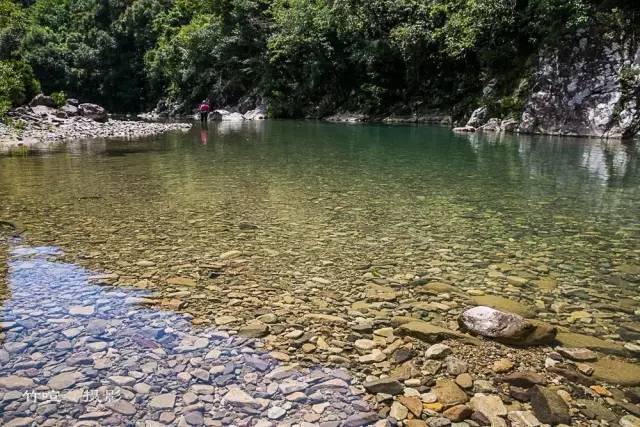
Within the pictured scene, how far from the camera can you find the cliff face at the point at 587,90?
24031 millimetres

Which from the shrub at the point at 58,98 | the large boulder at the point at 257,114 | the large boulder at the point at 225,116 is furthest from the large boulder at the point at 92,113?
the large boulder at the point at 257,114

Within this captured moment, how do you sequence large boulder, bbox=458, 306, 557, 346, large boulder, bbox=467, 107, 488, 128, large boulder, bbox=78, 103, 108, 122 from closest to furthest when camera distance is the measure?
1. large boulder, bbox=458, 306, 557, 346
2. large boulder, bbox=467, 107, 488, 128
3. large boulder, bbox=78, 103, 108, 122

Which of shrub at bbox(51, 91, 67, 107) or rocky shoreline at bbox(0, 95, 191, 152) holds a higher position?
shrub at bbox(51, 91, 67, 107)

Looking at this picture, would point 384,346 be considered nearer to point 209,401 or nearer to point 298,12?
point 209,401

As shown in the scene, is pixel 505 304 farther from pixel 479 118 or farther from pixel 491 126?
pixel 479 118

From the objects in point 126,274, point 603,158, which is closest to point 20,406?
point 126,274

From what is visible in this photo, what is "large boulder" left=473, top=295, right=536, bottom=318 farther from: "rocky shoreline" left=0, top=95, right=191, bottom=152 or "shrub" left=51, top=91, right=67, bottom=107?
"shrub" left=51, top=91, right=67, bottom=107

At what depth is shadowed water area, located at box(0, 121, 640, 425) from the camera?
3.71 metres

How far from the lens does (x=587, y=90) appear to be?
82.4 ft

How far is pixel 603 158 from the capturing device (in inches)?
642

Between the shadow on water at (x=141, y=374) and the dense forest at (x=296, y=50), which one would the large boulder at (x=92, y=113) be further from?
the shadow on water at (x=141, y=374)

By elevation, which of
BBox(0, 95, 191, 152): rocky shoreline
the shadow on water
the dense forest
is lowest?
the shadow on water

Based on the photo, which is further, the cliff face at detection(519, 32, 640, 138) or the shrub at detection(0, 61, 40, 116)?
the shrub at detection(0, 61, 40, 116)

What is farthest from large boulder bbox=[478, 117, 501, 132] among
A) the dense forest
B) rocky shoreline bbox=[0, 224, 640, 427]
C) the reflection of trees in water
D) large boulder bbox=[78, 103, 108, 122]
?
large boulder bbox=[78, 103, 108, 122]
